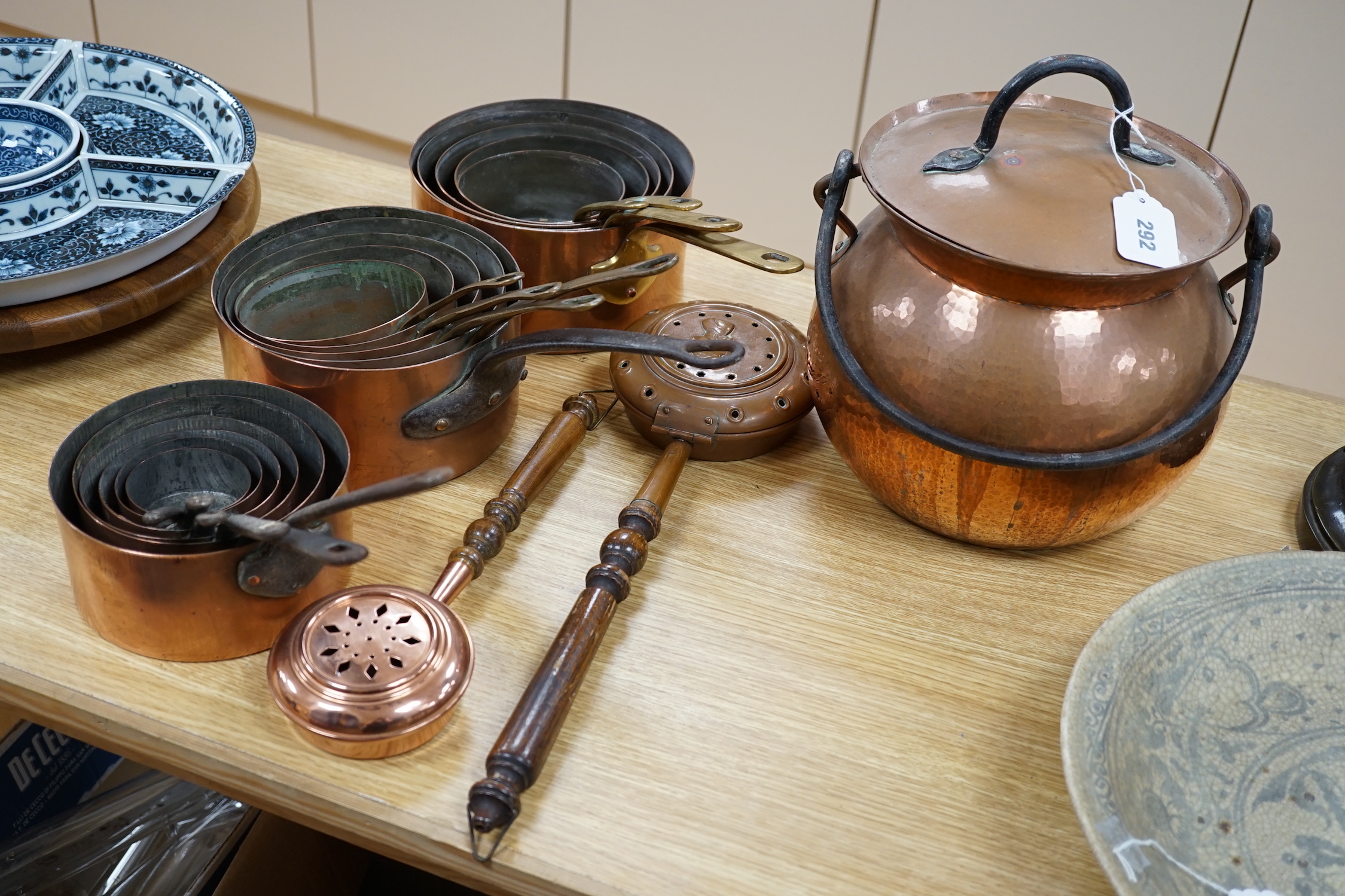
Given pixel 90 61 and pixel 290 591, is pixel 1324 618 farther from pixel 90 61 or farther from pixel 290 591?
pixel 90 61

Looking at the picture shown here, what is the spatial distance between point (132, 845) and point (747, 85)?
167cm

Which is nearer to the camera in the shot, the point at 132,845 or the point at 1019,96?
the point at 1019,96

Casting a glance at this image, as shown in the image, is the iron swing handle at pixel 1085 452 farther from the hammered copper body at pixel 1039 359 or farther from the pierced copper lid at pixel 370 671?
the pierced copper lid at pixel 370 671

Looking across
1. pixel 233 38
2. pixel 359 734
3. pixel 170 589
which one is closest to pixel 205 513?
pixel 170 589

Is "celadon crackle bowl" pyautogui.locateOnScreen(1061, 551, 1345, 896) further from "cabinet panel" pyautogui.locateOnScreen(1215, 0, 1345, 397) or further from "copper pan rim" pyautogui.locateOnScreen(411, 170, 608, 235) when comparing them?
"cabinet panel" pyautogui.locateOnScreen(1215, 0, 1345, 397)

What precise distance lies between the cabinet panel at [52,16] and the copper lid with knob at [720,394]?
232 cm

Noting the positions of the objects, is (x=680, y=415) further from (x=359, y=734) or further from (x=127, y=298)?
(x=127, y=298)

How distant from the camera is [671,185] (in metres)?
1.09

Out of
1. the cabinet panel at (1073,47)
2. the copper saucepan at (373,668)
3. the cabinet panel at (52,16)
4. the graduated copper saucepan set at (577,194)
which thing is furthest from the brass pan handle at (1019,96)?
the cabinet panel at (52,16)

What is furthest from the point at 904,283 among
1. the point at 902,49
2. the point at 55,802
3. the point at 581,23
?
the point at 581,23

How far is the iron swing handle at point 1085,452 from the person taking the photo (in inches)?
30.1

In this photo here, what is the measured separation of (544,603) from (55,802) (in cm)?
75

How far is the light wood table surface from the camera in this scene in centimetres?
69

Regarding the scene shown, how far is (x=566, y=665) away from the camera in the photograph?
2.45ft
